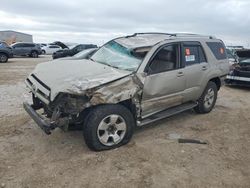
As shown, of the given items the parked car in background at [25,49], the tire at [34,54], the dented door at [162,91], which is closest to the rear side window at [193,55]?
the dented door at [162,91]

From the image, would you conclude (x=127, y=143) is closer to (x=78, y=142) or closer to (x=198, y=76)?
(x=78, y=142)

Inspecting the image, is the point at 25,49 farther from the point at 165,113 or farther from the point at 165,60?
the point at 165,113

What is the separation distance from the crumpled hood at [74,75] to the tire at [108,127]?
43 centimetres

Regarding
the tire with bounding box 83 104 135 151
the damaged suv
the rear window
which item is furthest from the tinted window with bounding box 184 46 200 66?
the rear window

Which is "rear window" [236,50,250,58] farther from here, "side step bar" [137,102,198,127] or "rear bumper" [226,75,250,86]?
"side step bar" [137,102,198,127]

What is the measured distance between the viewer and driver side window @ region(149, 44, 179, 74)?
5.31m

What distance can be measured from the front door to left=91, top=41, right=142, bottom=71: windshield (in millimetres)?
304

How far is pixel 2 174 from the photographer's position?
154 inches

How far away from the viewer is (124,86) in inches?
185

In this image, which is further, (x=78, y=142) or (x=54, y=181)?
(x=78, y=142)

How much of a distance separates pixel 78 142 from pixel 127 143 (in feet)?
2.71

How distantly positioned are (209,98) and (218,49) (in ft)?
3.98

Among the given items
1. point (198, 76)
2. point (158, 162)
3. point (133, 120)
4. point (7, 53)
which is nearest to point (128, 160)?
point (158, 162)

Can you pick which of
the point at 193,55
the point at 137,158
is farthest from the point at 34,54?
the point at 137,158
